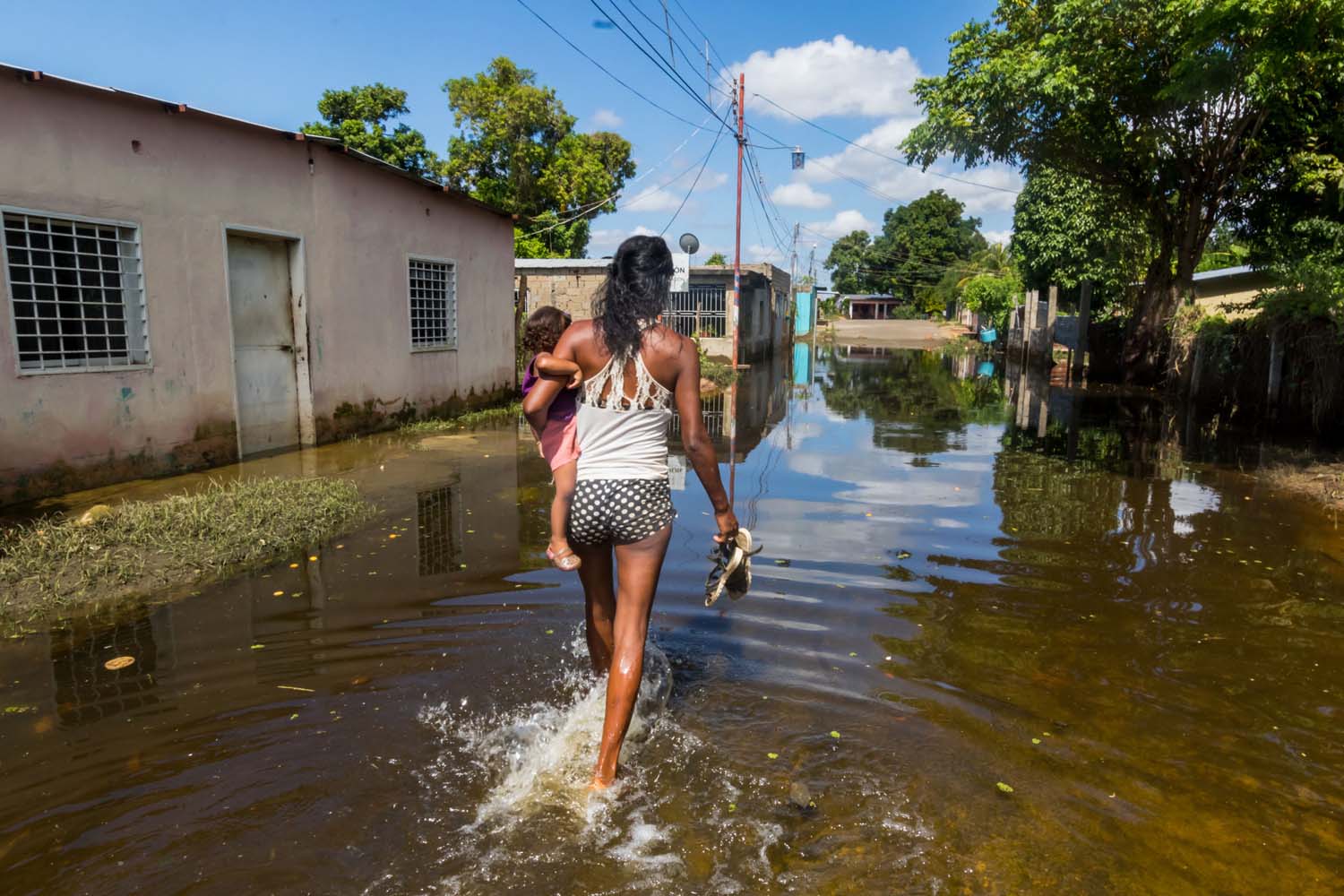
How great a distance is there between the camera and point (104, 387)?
776 cm

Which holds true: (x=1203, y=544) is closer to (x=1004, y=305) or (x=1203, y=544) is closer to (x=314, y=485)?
(x=314, y=485)

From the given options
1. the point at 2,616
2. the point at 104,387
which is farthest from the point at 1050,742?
the point at 104,387

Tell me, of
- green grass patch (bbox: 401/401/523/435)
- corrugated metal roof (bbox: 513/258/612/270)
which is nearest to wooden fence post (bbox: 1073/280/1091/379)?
corrugated metal roof (bbox: 513/258/612/270)

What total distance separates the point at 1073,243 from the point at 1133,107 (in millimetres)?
13135

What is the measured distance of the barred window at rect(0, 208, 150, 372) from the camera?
716cm

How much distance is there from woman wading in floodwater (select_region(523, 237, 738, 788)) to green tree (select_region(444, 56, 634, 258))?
2666cm

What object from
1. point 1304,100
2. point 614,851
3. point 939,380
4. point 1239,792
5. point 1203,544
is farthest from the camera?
point 939,380

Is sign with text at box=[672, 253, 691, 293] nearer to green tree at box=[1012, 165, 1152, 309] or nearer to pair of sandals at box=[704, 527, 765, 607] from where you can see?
green tree at box=[1012, 165, 1152, 309]

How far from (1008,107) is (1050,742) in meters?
14.8

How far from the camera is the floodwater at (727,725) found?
2689 mm

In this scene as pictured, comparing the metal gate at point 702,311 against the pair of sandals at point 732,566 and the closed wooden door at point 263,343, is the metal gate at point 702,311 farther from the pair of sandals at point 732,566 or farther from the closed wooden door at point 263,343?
the pair of sandals at point 732,566

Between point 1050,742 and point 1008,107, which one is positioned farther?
point 1008,107

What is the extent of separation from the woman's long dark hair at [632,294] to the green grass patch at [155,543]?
3.69m

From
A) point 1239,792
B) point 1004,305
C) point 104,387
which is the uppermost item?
point 1004,305
